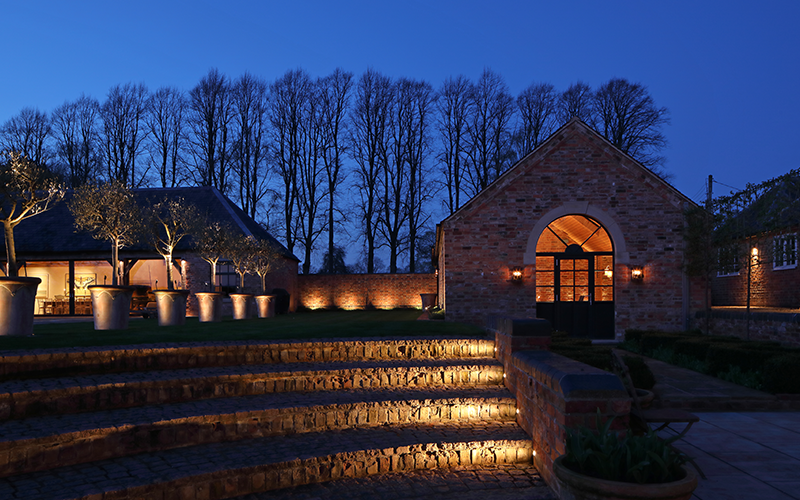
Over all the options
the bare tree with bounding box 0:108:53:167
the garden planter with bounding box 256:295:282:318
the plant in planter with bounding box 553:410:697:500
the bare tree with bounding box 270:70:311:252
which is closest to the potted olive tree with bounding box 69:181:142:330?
the garden planter with bounding box 256:295:282:318

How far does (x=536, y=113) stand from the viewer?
3291 centimetres

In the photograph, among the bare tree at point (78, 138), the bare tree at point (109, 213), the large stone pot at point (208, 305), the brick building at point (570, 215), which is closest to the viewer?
the bare tree at point (109, 213)

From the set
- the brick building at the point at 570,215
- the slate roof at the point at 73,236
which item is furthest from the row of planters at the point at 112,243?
the brick building at the point at 570,215

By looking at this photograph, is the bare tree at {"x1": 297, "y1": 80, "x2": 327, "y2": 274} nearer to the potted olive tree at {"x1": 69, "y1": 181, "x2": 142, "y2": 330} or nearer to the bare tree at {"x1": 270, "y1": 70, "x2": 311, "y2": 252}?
the bare tree at {"x1": 270, "y1": 70, "x2": 311, "y2": 252}

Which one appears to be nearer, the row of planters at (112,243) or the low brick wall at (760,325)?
the row of planters at (112,243)

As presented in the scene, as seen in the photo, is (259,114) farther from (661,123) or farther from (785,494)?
(785,494)

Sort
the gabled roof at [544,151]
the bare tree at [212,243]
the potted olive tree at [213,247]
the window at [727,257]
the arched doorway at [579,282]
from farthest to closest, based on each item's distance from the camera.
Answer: the bare tree at [212,243] → the arched doorway at [579,282] → the gabled roof at [544,151] → the potted olive tree at [213,247] → the window at [727,257]

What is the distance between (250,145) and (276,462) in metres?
31.3

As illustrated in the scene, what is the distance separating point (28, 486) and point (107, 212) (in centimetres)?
842

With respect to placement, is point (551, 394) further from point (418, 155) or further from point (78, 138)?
point (78, 138)

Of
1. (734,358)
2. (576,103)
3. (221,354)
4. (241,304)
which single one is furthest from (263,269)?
(576,103)

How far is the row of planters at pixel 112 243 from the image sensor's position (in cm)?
713

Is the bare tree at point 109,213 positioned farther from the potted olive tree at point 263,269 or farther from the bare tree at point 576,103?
the bare tree at point 576,103

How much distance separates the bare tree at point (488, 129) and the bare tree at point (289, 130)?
1144 centimetres
